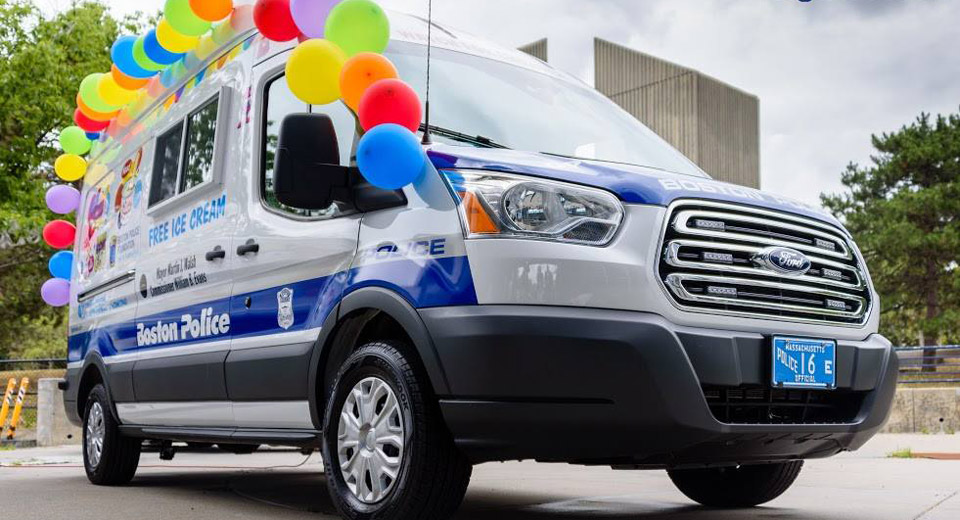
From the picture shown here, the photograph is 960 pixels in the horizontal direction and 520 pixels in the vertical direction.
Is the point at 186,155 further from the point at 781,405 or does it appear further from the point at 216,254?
the point at 781,405

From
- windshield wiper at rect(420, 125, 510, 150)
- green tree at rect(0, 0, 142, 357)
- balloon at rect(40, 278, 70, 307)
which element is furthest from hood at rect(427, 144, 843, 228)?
green tree at rect(0, 0, 142, 357)

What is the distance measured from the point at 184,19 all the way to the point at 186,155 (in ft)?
2.57

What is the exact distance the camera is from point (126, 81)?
774 cm

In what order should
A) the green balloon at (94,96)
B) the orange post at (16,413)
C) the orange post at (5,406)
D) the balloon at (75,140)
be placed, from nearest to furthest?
1. the green balloon at (94,96)
2. the balloon at (75,140)
3. the orange post at (16,413)
4. the orange post at (5,406)

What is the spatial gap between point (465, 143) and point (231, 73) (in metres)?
1.86

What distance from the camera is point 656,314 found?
3.65 meters

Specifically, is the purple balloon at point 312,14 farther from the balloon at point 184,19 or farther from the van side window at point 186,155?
the balloon at point 184,19

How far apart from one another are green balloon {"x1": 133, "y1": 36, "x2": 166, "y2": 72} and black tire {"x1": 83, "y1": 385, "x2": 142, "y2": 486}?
2196 mm

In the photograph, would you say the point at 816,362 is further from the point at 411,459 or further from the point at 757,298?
the point at 411,459

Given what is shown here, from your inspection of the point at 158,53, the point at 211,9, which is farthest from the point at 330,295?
the point at 158,53

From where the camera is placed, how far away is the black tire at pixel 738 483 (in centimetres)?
530

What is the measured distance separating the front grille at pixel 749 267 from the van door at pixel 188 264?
7.92 feet

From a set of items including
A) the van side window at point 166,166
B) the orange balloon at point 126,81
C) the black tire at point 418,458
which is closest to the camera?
the black tire at point 418,458

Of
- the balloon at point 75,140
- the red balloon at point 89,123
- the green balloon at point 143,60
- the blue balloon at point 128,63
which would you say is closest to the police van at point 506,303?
the green balloon at point 143,60
